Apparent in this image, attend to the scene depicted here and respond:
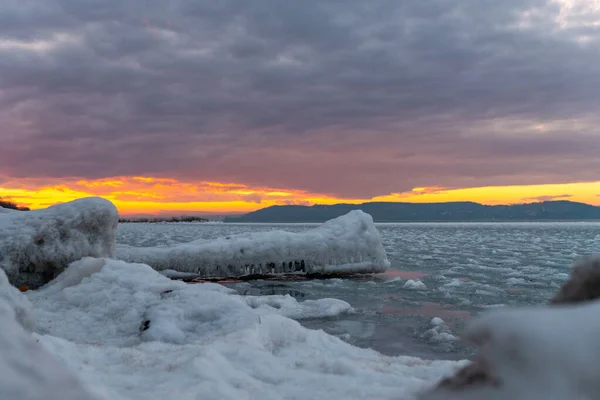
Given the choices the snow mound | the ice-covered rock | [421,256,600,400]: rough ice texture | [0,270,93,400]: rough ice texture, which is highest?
the ice-covered rock

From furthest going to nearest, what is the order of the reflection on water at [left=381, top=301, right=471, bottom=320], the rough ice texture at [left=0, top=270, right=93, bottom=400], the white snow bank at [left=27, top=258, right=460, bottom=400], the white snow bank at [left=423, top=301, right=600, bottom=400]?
the reflection on water at [left=381, top=301, right=471, bottom=320] < the white snow bank at [left=27, top=258, right=460, bottom=400] < the rough ice texture at [left=0, top=270, right=93, bottom=400] < the white snow bank at [left=423, top=301, right=600, bottom=400]

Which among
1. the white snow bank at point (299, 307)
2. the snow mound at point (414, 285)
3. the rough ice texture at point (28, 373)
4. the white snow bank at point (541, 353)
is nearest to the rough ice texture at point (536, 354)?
the white snow bank at point (541, 353)

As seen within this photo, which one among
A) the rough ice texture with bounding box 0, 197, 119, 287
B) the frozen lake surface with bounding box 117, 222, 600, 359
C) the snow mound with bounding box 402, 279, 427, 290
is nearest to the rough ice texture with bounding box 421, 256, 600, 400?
the frozen lake surface with bounding box 117, 222, 600, 359

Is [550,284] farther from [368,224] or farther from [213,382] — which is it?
[213,382]

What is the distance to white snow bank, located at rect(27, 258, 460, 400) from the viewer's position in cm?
330

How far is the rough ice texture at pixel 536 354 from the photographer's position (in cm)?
181

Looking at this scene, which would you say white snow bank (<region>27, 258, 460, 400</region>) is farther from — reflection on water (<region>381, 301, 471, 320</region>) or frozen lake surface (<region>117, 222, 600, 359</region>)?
reflection on water (<region>381, 301, 471, 320</region>)

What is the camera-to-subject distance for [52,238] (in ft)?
30.9

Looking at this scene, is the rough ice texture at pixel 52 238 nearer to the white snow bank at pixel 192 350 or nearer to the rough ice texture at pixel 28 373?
the white snow bank at pixel 192 350

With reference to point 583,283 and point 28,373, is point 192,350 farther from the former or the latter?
point 583,283

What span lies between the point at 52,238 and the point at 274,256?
663 cm

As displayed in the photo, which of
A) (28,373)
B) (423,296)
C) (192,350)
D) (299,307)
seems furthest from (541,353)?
(423,296)

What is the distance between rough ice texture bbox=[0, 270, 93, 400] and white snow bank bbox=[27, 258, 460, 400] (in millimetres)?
462

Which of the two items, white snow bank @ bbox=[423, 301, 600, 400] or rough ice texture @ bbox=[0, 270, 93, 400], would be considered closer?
white snow bank @ bbox=[423, 301, 600, 400]
